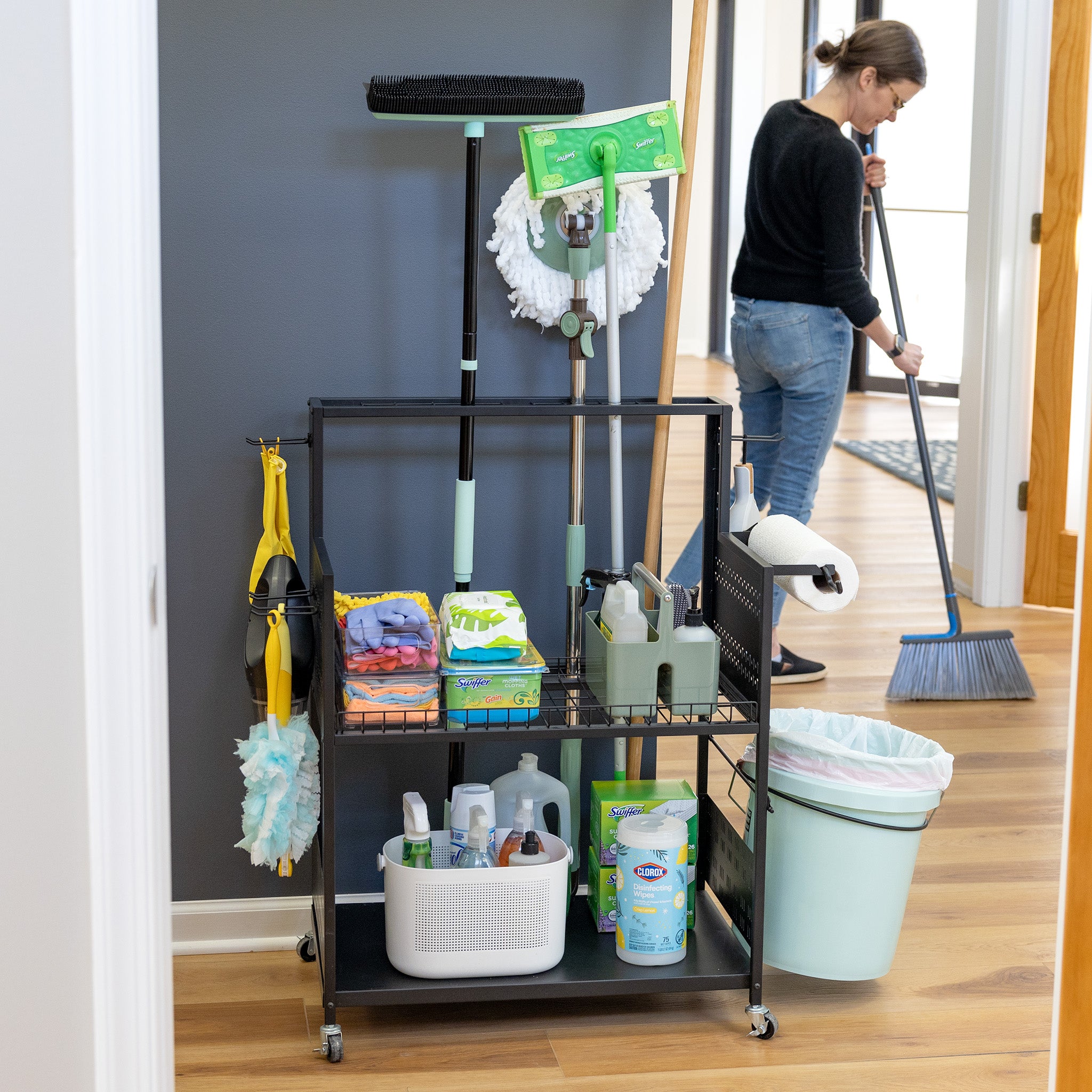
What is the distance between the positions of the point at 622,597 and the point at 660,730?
186 mm

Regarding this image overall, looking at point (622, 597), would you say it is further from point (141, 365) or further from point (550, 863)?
point (141, 365)

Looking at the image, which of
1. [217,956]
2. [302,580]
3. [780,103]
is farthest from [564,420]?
[780,103]

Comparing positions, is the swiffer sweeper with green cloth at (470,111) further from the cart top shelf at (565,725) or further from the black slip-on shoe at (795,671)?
the black slip-on shoe at (795,671)

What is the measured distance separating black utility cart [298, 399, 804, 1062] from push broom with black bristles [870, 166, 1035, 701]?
1.41 meters

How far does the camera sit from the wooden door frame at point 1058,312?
3.72 meters

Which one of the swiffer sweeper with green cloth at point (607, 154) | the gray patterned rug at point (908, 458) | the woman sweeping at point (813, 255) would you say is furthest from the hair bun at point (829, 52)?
the gray patterned rug at point (908, 458)

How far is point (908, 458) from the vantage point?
19.7ft

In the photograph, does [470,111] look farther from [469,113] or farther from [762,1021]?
[762,1021]

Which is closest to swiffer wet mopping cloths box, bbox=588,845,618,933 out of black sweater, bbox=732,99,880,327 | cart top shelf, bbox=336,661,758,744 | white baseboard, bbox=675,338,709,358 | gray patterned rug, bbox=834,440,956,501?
cart top shelf, bbox=336,661,758,744

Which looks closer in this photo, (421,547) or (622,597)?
(622,597)

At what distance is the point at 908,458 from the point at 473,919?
4556 mm

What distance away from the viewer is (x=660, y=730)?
1.84m

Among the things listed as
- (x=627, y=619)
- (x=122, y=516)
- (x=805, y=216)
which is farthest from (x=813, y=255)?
(x=122, y=516)

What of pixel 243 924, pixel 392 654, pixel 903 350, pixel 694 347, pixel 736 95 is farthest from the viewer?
pixel 694 347
